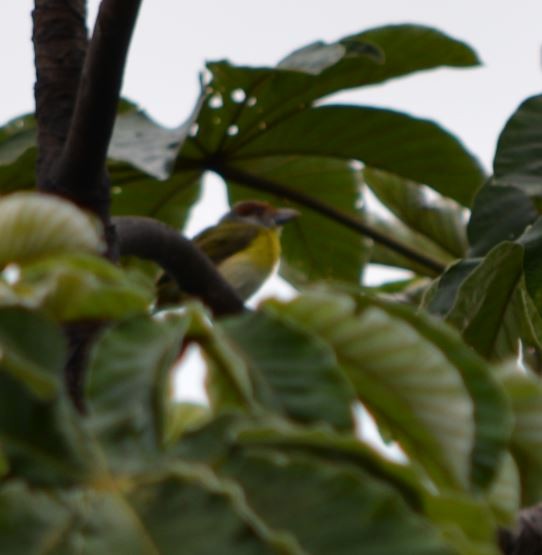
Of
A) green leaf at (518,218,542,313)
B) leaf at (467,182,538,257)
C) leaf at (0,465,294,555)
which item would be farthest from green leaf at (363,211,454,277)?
leaf at (0,465,294,555)

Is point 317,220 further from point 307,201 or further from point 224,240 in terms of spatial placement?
point 224,240

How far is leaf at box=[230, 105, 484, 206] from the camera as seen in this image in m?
→ 2.12

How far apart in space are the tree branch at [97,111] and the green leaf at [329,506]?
0.65m

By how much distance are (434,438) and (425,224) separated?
6.48 ft

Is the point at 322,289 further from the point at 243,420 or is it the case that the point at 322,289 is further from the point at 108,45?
the point at 108,45

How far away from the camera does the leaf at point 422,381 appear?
0.61 m

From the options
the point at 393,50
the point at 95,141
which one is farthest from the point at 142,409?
the point at 393,50

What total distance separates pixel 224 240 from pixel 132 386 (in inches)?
130

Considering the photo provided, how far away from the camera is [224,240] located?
3883mm

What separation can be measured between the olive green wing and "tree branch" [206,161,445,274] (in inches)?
60.7

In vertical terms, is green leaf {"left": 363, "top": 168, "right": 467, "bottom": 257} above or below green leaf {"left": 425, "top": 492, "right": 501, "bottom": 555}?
below

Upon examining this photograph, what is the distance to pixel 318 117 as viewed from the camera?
7.02 feet

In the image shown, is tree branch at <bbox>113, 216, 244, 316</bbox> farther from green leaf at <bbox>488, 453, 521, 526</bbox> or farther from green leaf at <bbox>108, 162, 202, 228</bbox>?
green leaf at <bbox>108, 162, 202, 228</bbox>

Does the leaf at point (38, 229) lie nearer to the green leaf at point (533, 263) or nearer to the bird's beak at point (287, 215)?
the green leaf at point (533, 263)
